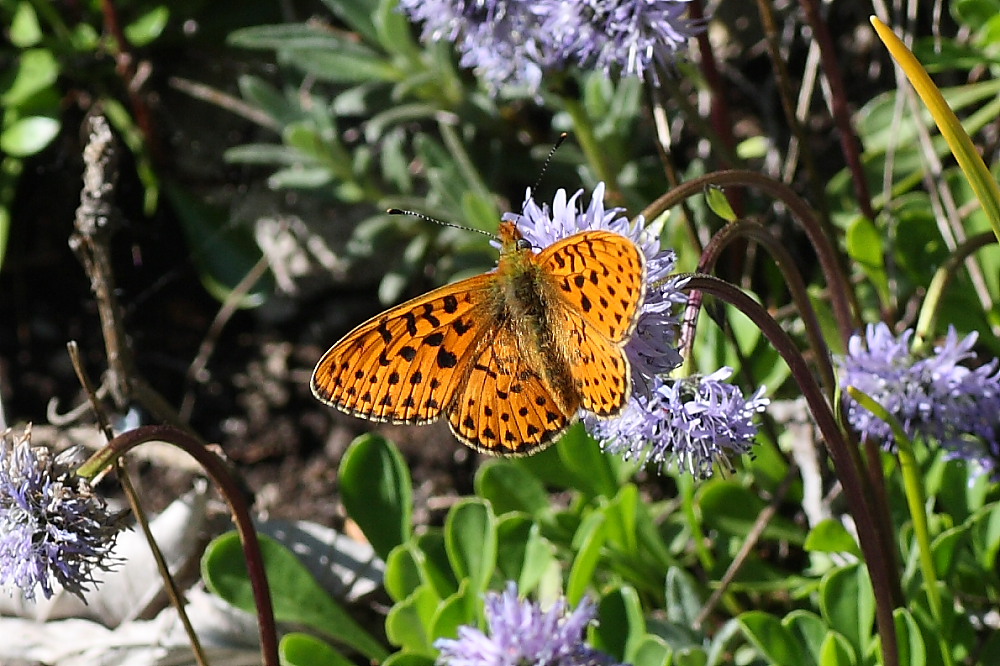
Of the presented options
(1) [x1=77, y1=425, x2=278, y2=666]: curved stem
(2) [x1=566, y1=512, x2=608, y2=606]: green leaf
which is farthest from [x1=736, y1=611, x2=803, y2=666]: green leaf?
(1) [x1=77, y1=425, x2=278, y2=666]: curved stem

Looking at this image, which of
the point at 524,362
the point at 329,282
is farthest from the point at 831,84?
the point at 329,282

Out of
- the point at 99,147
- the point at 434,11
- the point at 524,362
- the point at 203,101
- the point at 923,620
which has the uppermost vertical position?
the point at 203,101

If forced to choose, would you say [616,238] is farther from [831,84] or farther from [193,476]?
[193,476]

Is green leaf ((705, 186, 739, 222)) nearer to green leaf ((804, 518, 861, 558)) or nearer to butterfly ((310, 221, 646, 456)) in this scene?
butterfly ((310, 221, 646, 456))

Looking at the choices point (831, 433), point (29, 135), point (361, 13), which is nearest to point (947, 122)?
point (831, 433)

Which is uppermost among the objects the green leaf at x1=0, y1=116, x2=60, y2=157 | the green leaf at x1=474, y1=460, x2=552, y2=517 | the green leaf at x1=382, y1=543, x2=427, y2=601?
the green leaf at x1=0, y1=116, x2=60, y2=157

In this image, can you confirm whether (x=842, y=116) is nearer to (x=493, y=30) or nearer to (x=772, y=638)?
(x=493, y=30)

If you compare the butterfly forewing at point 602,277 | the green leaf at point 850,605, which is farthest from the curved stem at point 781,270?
the green leaf at point 850,605
